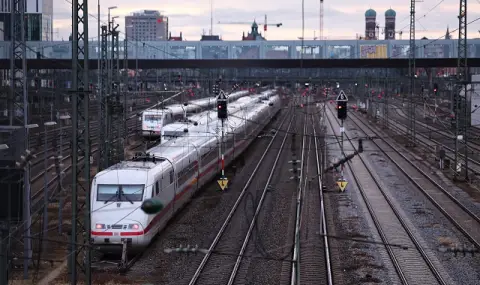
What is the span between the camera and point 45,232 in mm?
21031

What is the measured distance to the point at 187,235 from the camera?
69.7ft

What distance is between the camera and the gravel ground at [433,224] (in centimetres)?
1756

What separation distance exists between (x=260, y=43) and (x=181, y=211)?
27347 mm

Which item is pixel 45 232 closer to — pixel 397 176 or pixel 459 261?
pixel 459 261

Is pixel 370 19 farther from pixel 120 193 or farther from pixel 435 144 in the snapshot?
pixel 120 193

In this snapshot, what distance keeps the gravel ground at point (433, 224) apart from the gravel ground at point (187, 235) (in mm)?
5149

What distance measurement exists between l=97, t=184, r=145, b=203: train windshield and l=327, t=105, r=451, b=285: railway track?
19.7 feet

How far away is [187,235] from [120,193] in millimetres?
2934

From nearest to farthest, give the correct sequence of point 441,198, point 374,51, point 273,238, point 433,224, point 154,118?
point 273,238, point 433,224, point 441,198, point 154,118, point 374,51

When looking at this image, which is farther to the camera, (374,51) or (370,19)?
(370,19)

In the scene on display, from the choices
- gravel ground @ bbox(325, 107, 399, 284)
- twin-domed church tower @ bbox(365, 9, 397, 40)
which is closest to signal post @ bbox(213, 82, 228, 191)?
gravel ground @ bbox(325, 107, 399, 284)

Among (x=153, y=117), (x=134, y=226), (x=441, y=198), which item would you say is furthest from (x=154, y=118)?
(x=134, y=226)

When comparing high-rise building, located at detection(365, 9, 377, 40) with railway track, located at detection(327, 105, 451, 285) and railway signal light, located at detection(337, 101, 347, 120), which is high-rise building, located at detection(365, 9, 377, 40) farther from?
railway signal light, located at detection(337, 101, 347, 120)

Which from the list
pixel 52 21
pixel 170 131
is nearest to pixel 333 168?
pixel 170 131
